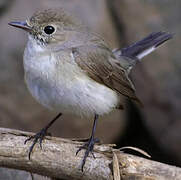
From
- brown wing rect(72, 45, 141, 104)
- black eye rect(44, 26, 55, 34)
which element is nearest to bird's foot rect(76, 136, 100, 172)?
brown wing rect(72, 45, 141, 104)

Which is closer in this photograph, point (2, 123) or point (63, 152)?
point (63, 152)

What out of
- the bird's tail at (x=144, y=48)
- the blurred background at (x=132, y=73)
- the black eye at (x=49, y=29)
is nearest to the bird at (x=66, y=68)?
the black eye at (x=49, y=29)

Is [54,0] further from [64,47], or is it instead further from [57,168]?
[57,168]

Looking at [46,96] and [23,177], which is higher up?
[46,96]

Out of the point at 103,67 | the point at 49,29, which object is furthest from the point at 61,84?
the point at 103,67

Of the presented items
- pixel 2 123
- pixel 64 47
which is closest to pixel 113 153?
pixel 64 47

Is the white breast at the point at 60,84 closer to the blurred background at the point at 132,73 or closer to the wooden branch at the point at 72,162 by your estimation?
the wooden branch at the point at 72,162

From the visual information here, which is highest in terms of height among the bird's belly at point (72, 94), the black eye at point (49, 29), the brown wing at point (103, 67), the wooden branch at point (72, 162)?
the black eye at point (49, 29)

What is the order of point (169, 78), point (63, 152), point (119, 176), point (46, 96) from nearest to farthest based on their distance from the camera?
1. point (119, 176)
2. point (63, 152)
3. point (46, 96)
4. point (169, 78)
